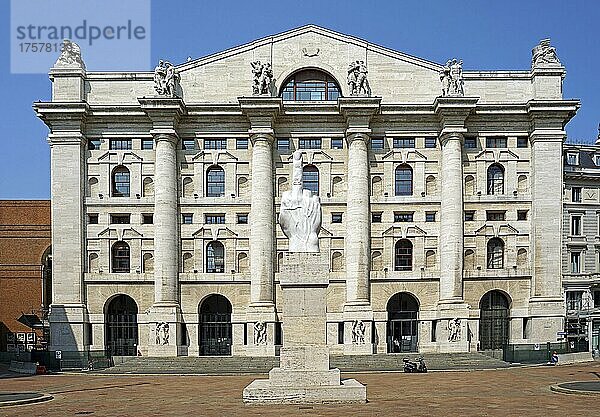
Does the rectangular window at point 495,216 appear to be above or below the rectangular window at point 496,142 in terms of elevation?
below

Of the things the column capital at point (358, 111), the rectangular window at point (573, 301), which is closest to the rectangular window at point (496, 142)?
the column capital at point (358, 111)

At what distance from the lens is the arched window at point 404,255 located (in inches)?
2825

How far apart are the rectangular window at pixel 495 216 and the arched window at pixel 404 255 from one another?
7450mm

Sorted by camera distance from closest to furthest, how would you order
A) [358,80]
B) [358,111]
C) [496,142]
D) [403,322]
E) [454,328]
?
[454,328] → [358,111] → [358,80] → [403,322] → [496,142]

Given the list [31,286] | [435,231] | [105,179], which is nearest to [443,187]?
[435,231]

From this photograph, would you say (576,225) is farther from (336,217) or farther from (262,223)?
(262,223)

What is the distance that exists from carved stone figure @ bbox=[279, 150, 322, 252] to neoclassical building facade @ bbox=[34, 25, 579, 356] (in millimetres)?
33696

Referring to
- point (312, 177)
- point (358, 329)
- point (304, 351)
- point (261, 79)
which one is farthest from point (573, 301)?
point (304, 351)

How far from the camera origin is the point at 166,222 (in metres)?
70.4

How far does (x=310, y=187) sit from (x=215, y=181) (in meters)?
8.57

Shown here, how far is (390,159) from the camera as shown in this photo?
2852 inches

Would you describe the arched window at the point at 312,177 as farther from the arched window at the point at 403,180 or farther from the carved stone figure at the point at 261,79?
the carved stone figure at the point at 261,79

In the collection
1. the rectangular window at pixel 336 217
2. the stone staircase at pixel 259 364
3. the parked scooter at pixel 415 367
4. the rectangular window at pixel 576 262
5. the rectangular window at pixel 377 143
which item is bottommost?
the stone staircase at pixel 259 364

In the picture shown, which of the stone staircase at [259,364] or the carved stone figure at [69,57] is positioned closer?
the stone staircase at [259,364]
